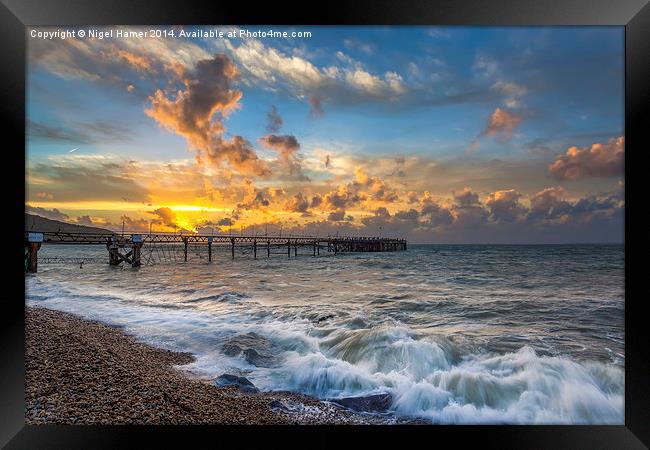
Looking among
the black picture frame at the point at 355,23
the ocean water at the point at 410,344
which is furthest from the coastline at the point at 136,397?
the ocean water at the point at 410,344

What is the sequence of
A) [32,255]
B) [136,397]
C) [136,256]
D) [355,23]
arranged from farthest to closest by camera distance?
[136,256] < [32,255] < [136,397] < [355,23]

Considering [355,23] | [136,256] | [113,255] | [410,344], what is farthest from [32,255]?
[355,23]

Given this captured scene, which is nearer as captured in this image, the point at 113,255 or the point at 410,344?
the point at 410,344

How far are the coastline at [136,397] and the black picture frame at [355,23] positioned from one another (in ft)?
0.42

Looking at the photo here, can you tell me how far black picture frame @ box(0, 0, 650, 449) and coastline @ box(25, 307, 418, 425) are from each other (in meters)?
0.13

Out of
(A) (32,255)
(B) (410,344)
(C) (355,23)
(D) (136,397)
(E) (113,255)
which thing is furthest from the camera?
(E) (113,255)

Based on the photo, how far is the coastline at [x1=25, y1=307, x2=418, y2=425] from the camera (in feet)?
10.2

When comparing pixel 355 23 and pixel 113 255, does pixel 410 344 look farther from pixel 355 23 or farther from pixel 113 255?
pixel 113 255

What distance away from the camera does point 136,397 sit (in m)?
3.33

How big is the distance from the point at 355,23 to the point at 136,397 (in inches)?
152

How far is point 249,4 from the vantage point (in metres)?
3.06

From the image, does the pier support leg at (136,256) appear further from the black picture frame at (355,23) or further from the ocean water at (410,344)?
the black picture frame at (355,23)

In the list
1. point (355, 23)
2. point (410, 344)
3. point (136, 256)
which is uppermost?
point (355, 23)
